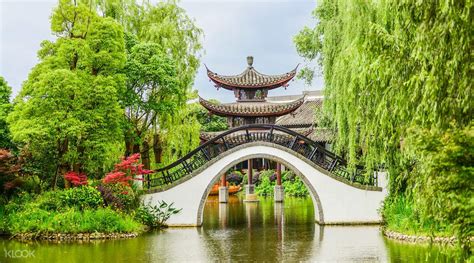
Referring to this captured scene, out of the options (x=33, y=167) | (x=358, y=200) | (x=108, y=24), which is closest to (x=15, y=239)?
(x=33, y=167)

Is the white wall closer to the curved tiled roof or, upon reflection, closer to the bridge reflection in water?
the bridge reflection in water

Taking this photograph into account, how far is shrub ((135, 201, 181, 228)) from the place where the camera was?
14938 millimetres

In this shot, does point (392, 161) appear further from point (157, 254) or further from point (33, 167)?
point (33, 167)

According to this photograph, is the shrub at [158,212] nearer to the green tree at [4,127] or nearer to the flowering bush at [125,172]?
the flowering bush at [125,172]

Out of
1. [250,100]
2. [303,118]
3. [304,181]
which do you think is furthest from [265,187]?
[304,181]

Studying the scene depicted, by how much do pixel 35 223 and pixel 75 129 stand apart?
7.64ft

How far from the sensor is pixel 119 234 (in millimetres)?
13203

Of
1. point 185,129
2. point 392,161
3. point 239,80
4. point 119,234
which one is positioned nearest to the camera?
point 392,161

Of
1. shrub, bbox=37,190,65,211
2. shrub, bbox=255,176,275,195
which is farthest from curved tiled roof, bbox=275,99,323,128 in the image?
shrub, bbox=37,190,65,211

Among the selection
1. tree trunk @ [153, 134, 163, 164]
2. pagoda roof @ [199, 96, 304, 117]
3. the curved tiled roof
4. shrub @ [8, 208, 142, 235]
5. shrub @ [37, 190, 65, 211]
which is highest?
the curved tiled roof

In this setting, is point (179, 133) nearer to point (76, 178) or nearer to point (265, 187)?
point (76, 178)

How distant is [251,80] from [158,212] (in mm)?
7308

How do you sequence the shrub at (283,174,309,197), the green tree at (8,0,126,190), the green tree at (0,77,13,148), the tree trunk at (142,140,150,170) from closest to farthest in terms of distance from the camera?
the green tree at (8,0,126,190), the green tree at (0,77,13,148), the tree trunk at (142,140,150,170), the shrub at (283,174,309,197)

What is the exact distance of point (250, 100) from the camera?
20438mm
